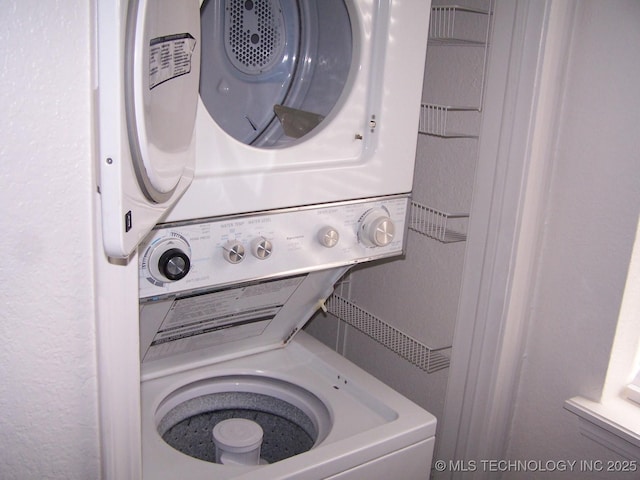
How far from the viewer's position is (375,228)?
1558 millimetres

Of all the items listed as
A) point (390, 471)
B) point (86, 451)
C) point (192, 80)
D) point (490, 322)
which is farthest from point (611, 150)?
point (86, 451)

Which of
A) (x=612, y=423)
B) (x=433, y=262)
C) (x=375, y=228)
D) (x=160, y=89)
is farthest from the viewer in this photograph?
(x=433, y=262)

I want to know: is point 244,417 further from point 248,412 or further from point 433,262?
point 433,262

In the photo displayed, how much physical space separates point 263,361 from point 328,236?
59 centimetres

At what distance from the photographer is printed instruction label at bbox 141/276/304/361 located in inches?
63.9

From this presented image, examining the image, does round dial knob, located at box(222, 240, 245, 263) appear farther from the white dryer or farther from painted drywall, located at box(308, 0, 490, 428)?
painted drywall, located at box(308, 0, 490, 428)

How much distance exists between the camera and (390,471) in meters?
1.61

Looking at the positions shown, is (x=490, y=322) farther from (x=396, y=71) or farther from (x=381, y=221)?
(x=396, y=71)

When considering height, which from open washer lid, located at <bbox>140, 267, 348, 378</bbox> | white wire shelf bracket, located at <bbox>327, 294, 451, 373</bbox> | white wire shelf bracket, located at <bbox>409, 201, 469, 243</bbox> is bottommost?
white wire shelf bracket, located at <bbox>327, 294, 451, 373</bbox>

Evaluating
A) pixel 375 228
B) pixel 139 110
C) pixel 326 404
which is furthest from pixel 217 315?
pixel 139 110

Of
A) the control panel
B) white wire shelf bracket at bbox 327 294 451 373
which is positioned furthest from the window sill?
the control panel

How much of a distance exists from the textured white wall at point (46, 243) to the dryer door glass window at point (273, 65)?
0.65 m

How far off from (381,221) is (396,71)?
36 centimetres

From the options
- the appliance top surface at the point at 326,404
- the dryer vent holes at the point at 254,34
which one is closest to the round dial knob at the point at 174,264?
the appliance top surface at the point at 326,404
